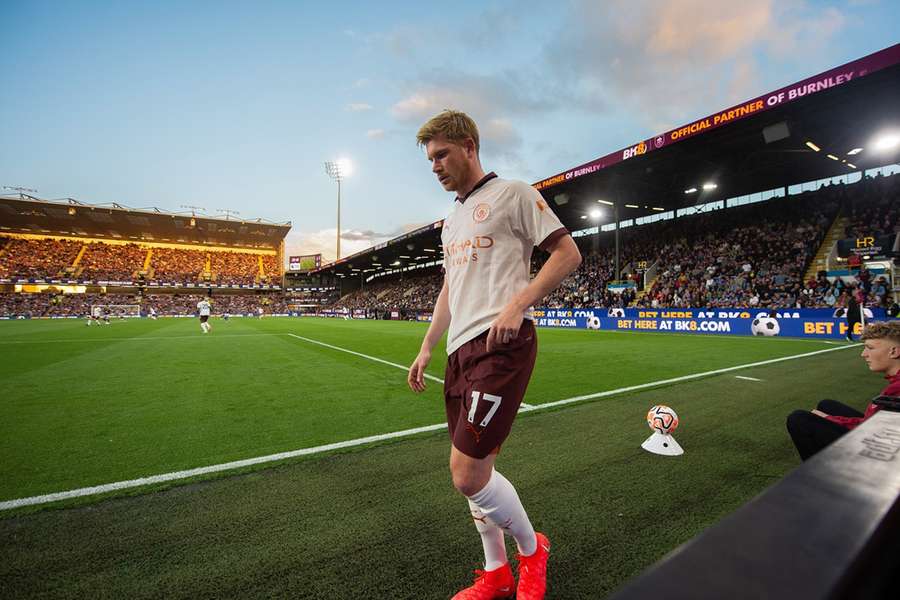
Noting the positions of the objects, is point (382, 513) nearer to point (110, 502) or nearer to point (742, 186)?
point (110, 502)

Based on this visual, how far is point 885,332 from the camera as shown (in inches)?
111

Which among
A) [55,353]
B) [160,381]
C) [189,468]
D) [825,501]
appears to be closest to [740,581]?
[825,501]

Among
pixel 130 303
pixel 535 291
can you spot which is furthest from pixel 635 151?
pixel 130 303

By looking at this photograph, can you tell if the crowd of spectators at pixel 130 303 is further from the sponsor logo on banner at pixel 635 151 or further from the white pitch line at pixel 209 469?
the white pitch line at pixel 209 469

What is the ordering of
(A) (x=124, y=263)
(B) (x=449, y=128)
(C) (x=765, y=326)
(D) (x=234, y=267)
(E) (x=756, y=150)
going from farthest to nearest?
1. (D) (x=234, y=267)
2. (A) (x=124, y=263)
3. (E) (x=756, y=150)
4. (C) (x=765, y=326)
5. (B) (x=449, y=128)

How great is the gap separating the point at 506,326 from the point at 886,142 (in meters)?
25.9

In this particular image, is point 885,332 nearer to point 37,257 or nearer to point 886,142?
point 886,142

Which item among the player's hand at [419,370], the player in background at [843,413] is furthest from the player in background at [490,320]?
the player in background at [843,413]

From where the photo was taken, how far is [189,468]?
334 cm

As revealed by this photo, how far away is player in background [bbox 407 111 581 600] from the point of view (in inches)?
65.1

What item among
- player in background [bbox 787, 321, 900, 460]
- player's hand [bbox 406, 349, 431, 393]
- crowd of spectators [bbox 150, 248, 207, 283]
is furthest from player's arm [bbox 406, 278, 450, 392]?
crowd of spectators [bbox 150, 248, 207, 283]

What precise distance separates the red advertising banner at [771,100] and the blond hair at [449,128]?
621 inches

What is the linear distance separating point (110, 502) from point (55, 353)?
11.8 m

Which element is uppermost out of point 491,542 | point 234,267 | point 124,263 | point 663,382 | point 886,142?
point 886,142
